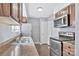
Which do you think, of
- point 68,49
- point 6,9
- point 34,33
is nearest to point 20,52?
point 6,9

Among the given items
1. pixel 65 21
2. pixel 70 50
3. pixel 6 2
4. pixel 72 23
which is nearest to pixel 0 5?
pixel 6 2

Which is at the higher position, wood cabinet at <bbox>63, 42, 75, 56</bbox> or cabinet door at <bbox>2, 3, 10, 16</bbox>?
cabinet door at <bbox>2, 3, 10, 16</bbox>

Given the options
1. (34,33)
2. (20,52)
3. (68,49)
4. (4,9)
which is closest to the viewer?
(4,9)

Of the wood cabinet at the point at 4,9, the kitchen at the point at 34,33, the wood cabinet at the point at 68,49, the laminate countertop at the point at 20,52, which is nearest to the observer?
the wood cabinet at the point at 4,9

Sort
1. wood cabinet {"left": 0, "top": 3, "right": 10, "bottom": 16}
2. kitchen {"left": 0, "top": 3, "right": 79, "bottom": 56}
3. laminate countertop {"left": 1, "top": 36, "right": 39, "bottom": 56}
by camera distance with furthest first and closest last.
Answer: kitchen {"left": 0, "top": 3, "right": 79, "bottom": 56}, laminate countertop {"left": 1, "top": 36, "right": 39, "bottom": 56}, wood cabinet {"left": 0, "top": 3, "right": 10, "bottom": 16}

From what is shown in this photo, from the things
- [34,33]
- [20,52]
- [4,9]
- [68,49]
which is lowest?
[68,49]

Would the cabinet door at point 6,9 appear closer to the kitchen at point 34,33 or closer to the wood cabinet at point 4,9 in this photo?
the wood cabinet at point 4,9

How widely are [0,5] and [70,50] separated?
1.84 m

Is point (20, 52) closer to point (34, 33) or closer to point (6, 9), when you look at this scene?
point (6, 9)

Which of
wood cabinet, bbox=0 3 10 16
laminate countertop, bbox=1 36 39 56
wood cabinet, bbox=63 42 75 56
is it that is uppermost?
wood cabinet, bbox=0 3 10 16

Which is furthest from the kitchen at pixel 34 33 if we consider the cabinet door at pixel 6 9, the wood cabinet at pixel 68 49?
the cabinet door at pixel 6 9

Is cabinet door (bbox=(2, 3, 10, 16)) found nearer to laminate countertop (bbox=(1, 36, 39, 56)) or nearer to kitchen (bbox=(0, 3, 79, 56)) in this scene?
laminate countertop (bbox=(1, 36, 39, 56))

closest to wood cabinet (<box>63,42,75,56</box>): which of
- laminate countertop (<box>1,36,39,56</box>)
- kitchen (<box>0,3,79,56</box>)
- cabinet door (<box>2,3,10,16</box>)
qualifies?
kitchen (<box>0,3,79,56</box>)

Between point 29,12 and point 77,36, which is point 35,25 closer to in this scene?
point 29,12
